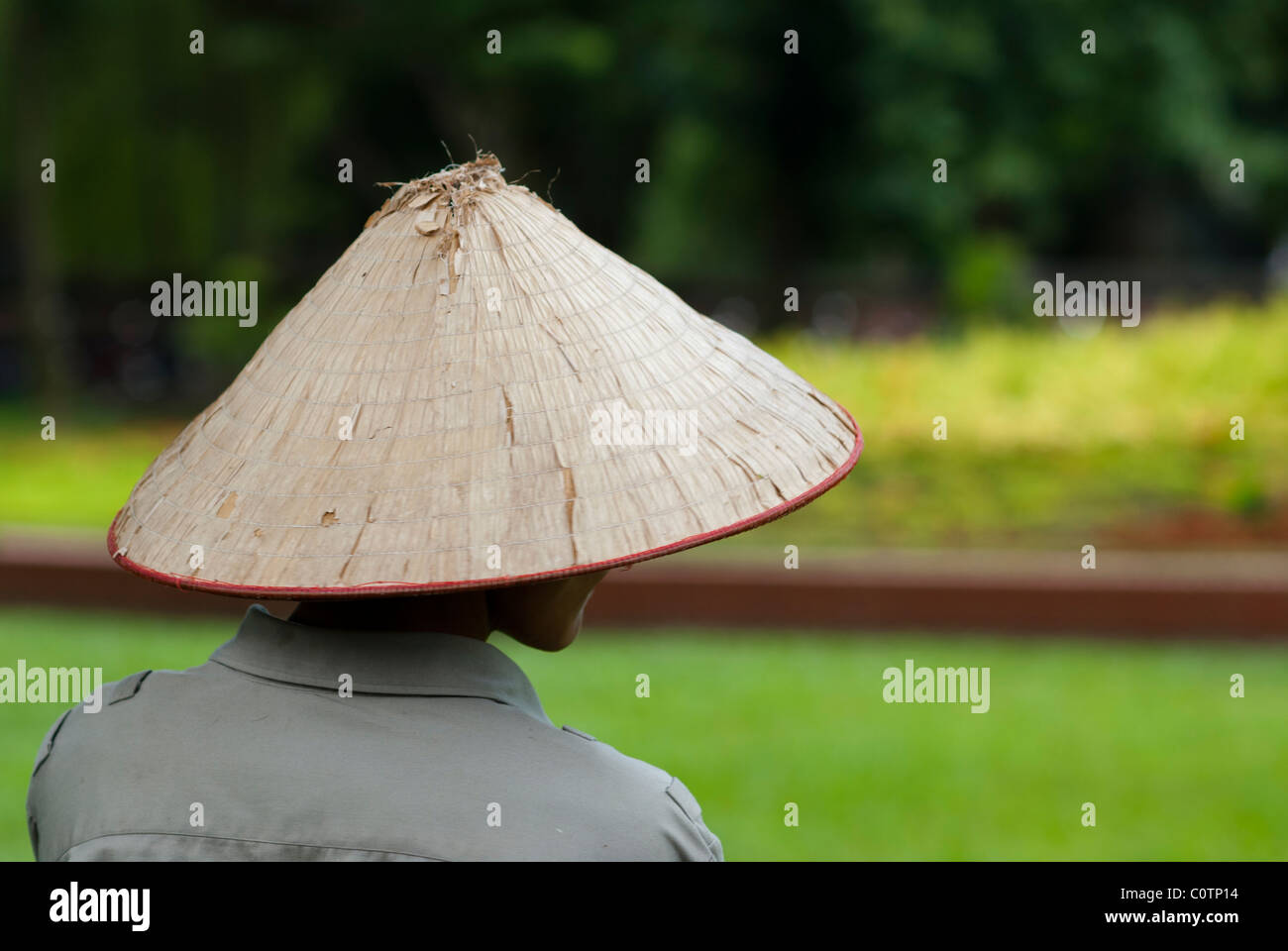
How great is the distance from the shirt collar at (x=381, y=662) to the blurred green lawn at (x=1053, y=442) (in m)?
6.49

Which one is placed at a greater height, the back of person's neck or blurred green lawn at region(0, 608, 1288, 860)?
the back of person's neck

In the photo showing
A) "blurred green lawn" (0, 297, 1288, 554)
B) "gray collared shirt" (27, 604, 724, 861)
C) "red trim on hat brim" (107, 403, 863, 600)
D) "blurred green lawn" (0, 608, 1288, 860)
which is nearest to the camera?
"gray collared shirt" (27, 604, 724, 861)

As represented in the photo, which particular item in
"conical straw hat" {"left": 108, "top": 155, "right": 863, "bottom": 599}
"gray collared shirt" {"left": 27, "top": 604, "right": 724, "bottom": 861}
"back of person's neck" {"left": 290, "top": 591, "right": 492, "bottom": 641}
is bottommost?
"gray collared shirt" {"left": 27, "top": 604, "right": 724, "bottom": 861}

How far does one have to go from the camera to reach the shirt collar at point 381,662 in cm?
171

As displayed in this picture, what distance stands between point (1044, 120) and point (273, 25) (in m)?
9.58

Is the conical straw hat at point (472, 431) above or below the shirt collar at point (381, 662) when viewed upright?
above

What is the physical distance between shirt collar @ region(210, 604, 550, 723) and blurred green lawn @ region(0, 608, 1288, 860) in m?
3.05

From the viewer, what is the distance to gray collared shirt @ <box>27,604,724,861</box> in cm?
155

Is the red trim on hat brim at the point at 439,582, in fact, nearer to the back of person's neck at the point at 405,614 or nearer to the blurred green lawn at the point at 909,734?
the back of person's neck at the point at 405,614

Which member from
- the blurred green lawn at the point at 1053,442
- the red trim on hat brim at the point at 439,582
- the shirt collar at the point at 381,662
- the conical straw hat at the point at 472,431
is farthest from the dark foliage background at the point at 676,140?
the shirt collar at the point at 381,662

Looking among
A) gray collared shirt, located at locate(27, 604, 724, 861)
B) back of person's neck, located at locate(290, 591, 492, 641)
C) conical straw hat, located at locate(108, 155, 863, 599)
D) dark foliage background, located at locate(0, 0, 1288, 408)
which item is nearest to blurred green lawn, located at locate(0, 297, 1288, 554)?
dark foliage background, located at locate(0, 0, 1288, 408)

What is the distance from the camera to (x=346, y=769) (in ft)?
5.23

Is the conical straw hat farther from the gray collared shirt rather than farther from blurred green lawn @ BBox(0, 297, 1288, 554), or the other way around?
blurred green lawn @ BBox(0, 297, 1288, 554)

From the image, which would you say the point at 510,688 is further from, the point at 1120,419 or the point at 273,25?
the point at 273,25
